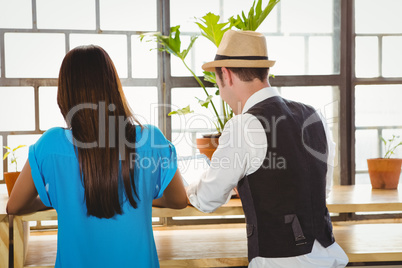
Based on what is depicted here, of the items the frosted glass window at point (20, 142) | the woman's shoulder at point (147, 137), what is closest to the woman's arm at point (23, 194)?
the woman's shoulder at point (147, 137)

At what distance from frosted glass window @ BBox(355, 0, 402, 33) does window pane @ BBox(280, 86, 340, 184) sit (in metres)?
0.40

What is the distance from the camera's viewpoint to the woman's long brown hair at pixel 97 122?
123 centimetres

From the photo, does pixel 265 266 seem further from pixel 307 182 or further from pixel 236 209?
pixel 236 209

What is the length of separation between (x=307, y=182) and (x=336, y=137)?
4.30 feet

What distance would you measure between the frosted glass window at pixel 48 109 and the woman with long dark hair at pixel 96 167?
1.16m

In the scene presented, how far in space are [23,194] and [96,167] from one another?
284 mm

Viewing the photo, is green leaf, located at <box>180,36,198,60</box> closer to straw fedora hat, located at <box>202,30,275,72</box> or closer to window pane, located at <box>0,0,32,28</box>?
straw fedora hat, located at <box>202,30,275,72</box>

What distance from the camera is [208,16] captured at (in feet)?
7.02

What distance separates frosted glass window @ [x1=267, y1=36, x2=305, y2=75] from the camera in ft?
8.38

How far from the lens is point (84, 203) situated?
1281mm

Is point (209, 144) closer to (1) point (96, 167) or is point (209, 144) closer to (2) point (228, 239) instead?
(2) point (228, 239)

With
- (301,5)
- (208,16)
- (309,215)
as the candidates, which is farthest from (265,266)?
(301,5)

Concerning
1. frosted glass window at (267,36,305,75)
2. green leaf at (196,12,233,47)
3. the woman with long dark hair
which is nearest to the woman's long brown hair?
the woman with long dark hair

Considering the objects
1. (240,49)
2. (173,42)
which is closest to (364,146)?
→ (173,42)
